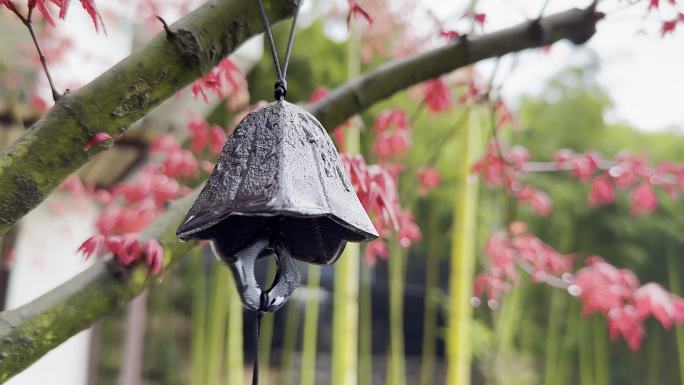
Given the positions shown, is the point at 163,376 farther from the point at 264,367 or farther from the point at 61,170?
the point at 61,170

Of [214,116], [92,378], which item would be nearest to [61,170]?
[214,116]

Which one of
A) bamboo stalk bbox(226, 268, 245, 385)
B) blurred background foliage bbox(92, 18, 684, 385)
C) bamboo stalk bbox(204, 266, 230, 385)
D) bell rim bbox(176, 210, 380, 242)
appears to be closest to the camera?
bell rim bbox(176, 210, 380, 242)

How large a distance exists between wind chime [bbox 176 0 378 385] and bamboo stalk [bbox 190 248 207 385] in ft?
11.6

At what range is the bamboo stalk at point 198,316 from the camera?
183 inches

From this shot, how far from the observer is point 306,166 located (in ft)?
2.52

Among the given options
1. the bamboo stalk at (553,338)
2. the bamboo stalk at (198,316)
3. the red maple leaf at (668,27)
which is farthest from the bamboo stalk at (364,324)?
the red maple leaf at (668,27)

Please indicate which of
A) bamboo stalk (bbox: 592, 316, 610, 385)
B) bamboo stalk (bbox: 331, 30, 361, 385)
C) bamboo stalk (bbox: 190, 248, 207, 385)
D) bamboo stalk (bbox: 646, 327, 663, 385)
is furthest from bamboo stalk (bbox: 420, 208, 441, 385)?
bamboo stalk (bbox: 331, 30, 361, 385)

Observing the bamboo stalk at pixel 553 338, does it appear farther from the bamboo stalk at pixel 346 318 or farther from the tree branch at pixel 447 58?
the tree branch at pixel 447 58

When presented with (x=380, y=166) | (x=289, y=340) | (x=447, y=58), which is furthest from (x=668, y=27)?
(x=289, y=340)

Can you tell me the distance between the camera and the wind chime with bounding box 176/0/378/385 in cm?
71

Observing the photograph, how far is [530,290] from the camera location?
588cm

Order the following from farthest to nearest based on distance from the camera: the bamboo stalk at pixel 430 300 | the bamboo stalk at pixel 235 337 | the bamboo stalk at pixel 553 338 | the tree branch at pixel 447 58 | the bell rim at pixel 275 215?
the bamboo stalk at pixel 553 338, the bamboo stalk at pixel 430 300, the bamboo stalk at pixel 235 337, the tree branch at pixel 447 58, the bell rim at pixel 275 215

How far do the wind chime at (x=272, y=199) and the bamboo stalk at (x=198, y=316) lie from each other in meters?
3.53

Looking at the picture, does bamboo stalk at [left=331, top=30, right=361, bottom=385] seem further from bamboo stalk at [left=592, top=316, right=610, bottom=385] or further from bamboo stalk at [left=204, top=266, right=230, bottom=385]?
bamboo stalk at [left=592, top=316, right=610, bottom=385]
